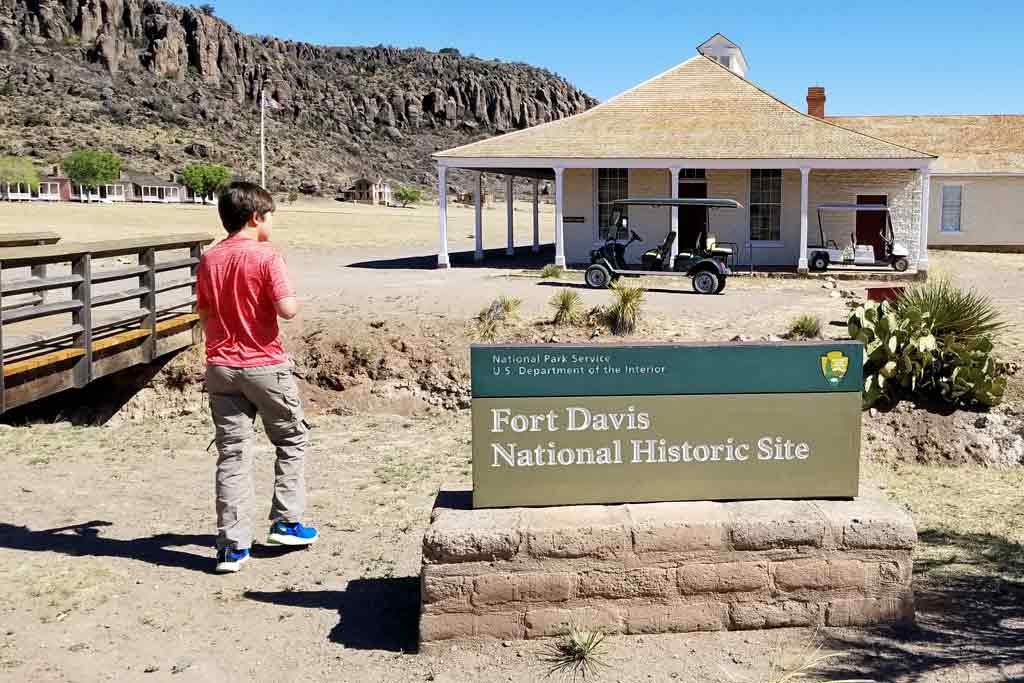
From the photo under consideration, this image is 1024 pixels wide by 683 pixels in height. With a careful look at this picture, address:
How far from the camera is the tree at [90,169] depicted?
85562 millimetres

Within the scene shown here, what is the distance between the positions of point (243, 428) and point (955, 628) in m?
3.65

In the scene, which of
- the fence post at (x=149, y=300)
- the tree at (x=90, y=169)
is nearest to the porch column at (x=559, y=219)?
the fence post at (x=149, y=300)

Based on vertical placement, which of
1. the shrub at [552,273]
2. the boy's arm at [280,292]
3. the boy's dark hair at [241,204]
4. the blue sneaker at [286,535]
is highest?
the boy's dark hair at [241,204]

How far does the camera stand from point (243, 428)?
5621mm

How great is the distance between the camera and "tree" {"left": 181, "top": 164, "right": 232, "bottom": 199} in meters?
86.8

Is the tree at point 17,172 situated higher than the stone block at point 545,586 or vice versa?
the tree at point 17,172

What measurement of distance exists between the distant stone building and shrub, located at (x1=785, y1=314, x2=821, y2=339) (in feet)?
279

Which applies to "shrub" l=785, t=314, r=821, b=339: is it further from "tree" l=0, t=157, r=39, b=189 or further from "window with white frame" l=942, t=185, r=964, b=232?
"tree" l=0, t=157, r=39, b=189

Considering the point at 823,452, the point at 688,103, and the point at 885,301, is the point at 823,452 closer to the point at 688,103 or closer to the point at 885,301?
the point at 885,301

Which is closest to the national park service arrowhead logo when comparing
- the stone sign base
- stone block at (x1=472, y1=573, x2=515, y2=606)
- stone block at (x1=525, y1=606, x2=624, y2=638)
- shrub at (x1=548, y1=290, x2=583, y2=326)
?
the stone sign base

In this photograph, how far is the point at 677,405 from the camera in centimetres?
506

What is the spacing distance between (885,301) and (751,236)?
12.0 m

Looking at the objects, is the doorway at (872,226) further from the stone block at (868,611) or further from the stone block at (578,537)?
the stone block at (578,537)

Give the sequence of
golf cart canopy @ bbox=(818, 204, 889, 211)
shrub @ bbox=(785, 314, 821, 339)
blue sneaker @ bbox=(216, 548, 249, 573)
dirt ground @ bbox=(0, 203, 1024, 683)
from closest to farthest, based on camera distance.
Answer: dirt ground @ bbox=(0, 203, 1024, 683) → blue sneaker @ bbox=(216, 548, 249, 573) → shrub @ bbox=(785, 314, 821, 339) → golf cart canopy @ bbox=(818, 204, 889, 211)
